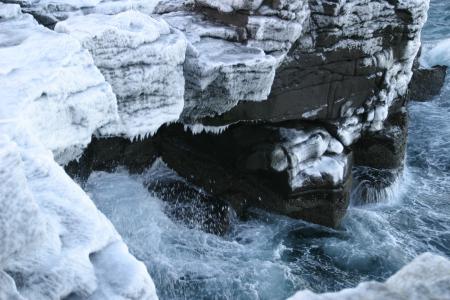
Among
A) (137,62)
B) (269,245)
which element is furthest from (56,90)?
(269,245)

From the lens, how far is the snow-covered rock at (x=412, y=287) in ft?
8.07

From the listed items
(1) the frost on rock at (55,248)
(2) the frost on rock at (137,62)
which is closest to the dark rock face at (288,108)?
(2) the frost on rock at (137,62)

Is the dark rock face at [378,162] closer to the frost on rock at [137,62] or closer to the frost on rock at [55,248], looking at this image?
the frost on rock at [137,62]

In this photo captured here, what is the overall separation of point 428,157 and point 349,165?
12.3 feet

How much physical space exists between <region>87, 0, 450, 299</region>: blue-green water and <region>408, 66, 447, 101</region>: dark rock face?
5856 mm

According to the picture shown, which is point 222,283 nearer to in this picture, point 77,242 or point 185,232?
point 185,232

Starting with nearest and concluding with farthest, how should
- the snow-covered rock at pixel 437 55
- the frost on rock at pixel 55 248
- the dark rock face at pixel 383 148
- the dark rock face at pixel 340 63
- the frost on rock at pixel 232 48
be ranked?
the frost on rock at pixel 55 248 < the frost on rock at pixel 232 48 < the dark rock face at pixel 340 63 < the dark rock face at pixel 383 148 < the snow-covered rock at pixel 437 55

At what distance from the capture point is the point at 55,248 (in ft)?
11.0

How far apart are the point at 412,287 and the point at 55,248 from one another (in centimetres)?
215

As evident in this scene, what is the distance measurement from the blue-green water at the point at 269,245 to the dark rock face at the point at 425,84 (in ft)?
19.2

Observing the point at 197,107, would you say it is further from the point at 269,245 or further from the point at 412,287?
the point at 412,287

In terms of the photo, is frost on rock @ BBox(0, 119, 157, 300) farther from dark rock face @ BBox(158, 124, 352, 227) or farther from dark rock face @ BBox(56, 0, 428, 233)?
dark rock face @ BBox(158, 124, 352, 227)

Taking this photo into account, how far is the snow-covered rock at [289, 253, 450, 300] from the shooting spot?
8.07 ft

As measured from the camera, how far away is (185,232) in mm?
10203
